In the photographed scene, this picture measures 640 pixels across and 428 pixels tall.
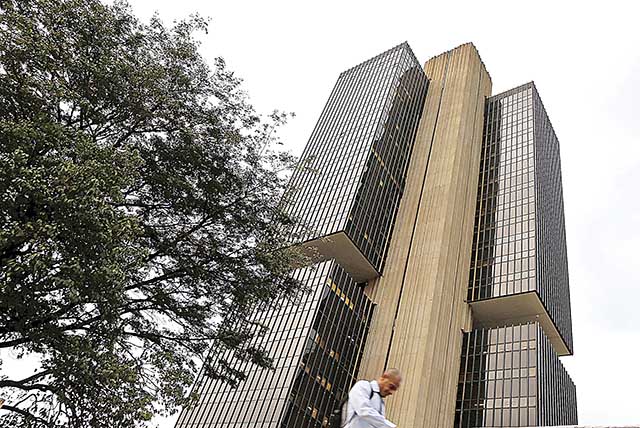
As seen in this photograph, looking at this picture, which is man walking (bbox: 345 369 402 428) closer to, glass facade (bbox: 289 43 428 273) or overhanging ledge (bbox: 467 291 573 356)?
glass facade (bbox: 289 43 428 273)

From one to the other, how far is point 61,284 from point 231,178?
6.02 m

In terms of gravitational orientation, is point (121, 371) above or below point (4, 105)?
below

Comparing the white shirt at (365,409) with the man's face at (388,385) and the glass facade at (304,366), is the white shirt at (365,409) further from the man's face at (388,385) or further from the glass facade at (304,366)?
the glass facade at (304,366)

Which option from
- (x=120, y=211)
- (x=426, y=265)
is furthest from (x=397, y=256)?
(x=120, y=211)

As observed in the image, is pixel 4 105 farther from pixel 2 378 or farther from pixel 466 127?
pixel 466 127

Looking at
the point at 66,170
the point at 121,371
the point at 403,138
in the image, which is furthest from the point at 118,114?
the point at 403,138

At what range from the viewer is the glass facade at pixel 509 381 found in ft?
156

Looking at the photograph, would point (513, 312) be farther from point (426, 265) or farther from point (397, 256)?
point (397, 256)

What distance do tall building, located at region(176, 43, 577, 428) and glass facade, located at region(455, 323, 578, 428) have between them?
14 cm

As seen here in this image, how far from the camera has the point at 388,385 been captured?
17.9 feet

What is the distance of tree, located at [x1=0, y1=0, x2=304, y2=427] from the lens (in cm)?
963

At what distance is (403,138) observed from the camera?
68000mm

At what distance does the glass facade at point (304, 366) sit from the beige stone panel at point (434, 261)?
2.86 m

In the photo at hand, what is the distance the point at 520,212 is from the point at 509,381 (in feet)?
71.3
